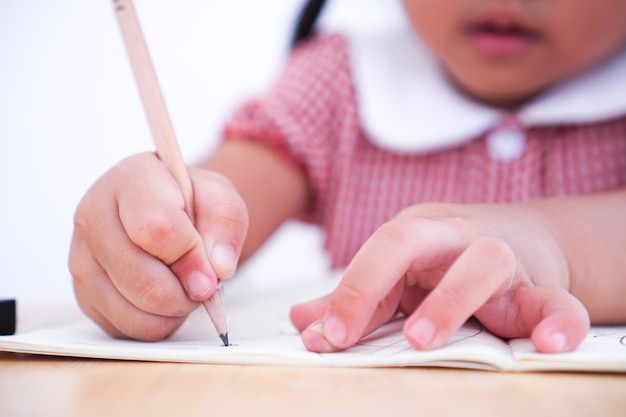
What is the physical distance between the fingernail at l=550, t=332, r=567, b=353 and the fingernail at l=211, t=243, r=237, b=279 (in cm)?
15

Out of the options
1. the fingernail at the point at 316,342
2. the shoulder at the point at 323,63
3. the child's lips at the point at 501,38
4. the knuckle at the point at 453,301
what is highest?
the shoulder at the point at 323,63

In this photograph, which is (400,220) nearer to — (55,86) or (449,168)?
(449,168)

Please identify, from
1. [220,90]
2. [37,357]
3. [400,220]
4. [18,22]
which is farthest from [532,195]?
[18,22]

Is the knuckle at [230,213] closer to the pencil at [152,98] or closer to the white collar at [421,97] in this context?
the pencil at [152,98]

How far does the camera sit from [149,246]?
0.34 metres

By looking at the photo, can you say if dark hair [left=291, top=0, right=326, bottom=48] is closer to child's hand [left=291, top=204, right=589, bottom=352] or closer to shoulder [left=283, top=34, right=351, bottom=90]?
shoulder [left=283, top=34, right=351, bottom=90]

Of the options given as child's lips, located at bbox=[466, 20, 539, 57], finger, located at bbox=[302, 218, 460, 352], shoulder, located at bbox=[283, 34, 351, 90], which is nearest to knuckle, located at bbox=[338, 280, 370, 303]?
finger, located at bbox=[302, 218, 460, 352]

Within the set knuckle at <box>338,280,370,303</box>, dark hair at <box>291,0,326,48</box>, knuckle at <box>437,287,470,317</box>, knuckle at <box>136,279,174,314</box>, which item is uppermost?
dark hair at <box>291,0,326,48</box>

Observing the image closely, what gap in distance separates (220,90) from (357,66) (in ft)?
1.67

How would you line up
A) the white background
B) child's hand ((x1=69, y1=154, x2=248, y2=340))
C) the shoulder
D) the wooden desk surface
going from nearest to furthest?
the wooden desk surface → child's hand ((x1=69, y1=154, x2=248, y2=340)) → the shoulder → the white background

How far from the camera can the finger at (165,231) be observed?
1.10 ft

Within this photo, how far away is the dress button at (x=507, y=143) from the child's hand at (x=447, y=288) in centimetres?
32

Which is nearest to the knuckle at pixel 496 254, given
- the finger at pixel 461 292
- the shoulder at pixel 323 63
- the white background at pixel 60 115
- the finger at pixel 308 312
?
the finger at pixel 461 292

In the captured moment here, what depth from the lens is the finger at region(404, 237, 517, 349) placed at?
0.95ft
